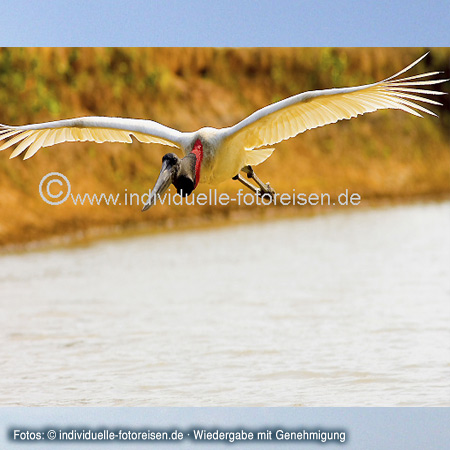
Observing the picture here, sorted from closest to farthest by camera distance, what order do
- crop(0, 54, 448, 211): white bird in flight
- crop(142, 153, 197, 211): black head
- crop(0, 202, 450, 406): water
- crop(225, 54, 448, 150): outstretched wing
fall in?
crop(142, 153, 197, 211): black head < crop(0, 54, 448, 211): white bird in flight < crop(225, 54, 448, 150): outstretched wing < crop(0, 202, 450, 406): water

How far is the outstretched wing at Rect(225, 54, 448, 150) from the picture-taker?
516 centimetres

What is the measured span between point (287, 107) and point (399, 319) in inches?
247

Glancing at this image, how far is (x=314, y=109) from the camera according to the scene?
5516mm

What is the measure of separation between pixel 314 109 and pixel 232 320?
622 centimetres

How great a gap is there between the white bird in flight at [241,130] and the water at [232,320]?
8.19ft

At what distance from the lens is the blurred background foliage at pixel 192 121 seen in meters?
19.1

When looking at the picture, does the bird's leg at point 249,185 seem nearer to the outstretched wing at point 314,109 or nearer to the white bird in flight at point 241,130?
the white bird in flight at point 241,130

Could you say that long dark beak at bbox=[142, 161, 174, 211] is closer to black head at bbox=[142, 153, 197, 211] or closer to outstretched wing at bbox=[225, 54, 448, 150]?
black head at bbox=[142, 153, 197, 211]

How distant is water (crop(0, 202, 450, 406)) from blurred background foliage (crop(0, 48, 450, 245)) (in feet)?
4.44

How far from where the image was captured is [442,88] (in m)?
28.4

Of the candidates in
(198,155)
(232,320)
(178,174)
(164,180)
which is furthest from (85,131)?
(232,320)

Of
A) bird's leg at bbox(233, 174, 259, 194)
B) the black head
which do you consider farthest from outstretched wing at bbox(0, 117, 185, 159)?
the black head

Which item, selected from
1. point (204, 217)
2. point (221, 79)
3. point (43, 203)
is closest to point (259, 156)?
point (43, 203)

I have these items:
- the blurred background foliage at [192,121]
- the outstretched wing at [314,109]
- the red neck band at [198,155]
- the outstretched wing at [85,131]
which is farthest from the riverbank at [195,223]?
the red neck band at [198,155]
